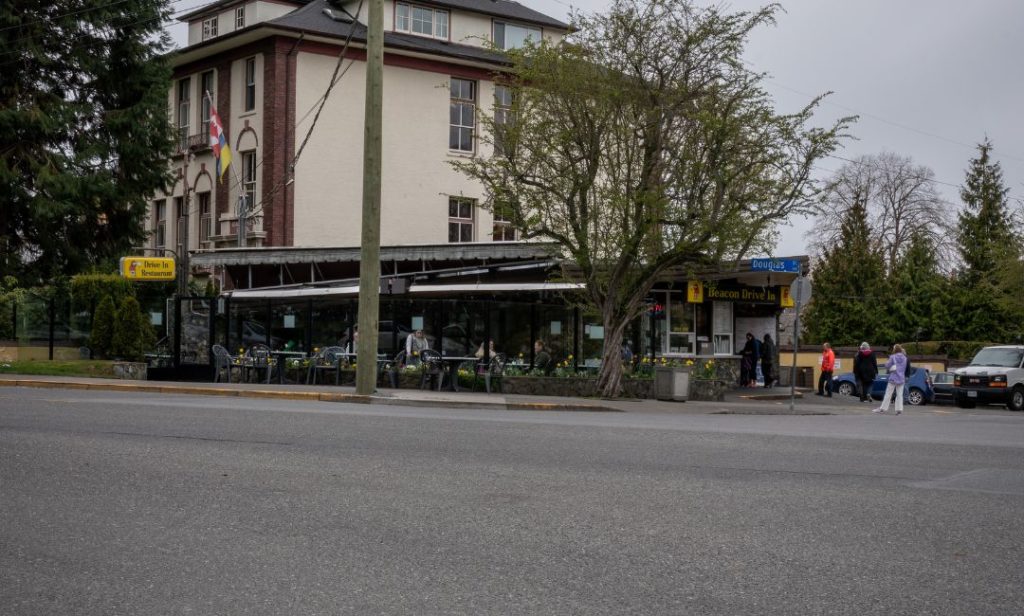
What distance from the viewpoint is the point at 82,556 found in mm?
6887

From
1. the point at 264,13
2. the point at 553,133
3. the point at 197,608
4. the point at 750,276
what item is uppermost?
the point at 264,13

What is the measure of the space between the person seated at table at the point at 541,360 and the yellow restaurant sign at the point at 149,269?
40.7 ft

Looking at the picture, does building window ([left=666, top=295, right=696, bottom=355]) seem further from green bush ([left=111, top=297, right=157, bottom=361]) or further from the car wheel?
green bush ([left=111, top=297, right=157, bottom=361])

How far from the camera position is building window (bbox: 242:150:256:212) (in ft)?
152

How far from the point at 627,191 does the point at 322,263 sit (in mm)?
16763

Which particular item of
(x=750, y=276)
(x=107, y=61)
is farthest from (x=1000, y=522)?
(x=107, y=61)

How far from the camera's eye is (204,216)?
162 ft

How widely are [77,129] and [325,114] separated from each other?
954 centimetres

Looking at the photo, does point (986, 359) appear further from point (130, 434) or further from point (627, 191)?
point (130, 434)

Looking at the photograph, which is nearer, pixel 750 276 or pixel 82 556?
pixel 82 556

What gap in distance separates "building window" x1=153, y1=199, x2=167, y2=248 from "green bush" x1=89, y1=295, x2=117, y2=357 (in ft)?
61.1

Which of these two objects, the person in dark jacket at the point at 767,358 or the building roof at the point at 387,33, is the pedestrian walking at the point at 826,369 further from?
the building roof at the point at 387,33

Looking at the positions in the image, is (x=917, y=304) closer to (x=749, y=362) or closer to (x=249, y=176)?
(x=749, y=362)

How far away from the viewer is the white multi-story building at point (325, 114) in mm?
45344
